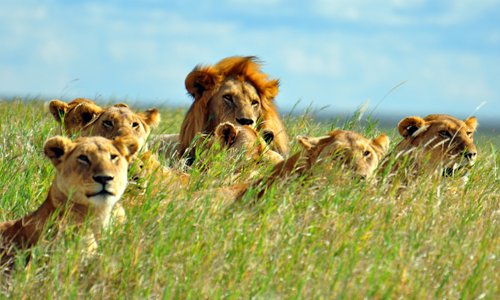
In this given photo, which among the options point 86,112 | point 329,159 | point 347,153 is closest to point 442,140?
point 347,153

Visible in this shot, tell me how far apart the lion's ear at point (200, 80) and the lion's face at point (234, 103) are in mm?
148

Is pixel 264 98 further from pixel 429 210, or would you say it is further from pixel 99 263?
pixel 99 263

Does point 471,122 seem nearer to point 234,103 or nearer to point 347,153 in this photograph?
point 347,153

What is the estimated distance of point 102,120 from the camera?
520cm

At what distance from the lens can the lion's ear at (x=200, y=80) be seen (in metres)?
6.60

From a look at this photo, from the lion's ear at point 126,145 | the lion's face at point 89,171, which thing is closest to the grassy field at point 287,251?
the lion's face at point 89,171

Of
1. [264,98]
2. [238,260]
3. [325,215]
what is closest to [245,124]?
[264,98]

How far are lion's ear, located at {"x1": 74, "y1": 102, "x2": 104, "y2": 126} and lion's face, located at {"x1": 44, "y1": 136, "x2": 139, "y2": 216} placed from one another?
1915 mm

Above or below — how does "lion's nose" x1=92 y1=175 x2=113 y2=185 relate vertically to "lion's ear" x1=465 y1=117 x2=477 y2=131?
below

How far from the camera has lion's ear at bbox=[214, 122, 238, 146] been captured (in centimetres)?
561

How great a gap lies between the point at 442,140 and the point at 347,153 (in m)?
1.23

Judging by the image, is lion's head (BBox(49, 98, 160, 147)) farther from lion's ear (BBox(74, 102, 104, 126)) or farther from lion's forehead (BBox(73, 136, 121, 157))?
lion's forehead (BBox(73, 136, 121, 157))

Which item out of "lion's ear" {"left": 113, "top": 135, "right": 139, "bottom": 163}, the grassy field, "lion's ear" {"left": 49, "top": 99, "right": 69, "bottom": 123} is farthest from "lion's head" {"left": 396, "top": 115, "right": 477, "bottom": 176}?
"lion's ear" {"left": 49, "top": 99, "right": 69, "bottom": 123}

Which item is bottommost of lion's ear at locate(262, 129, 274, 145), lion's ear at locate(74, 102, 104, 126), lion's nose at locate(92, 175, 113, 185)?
lion's ear at locate(262, 129, 274, 145)
